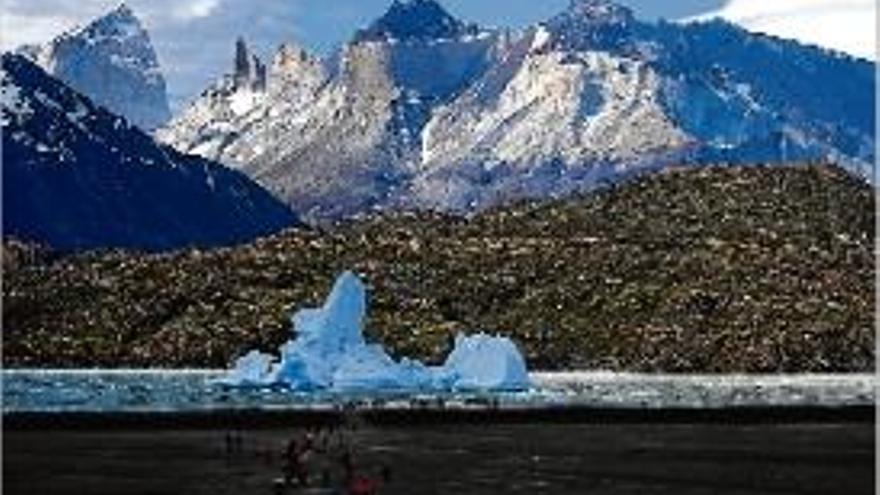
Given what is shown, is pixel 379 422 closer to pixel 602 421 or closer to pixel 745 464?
pixel 602 421

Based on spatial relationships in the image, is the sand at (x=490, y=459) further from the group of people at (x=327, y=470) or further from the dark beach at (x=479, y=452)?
the group of people at (x=327, y=470)

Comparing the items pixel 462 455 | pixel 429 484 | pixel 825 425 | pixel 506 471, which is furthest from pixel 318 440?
pixel 825 425

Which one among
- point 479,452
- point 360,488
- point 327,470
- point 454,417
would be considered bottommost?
point 360,488

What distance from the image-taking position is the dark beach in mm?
87812

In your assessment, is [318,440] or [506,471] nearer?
[506,471]

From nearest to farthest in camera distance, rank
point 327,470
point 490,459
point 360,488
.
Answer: point 360,488 < point 327,470 < point 490,459

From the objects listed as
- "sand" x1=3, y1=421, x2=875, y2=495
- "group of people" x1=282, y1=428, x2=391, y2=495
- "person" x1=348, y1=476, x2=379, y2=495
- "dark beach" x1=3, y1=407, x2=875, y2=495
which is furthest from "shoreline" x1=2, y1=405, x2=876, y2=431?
"person" x1=348, y1=476, x2=379, y2=495

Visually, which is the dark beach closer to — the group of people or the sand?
the sand

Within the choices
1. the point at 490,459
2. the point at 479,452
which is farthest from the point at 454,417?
the point at 490,459

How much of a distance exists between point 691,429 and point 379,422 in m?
27.2

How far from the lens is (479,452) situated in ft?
383

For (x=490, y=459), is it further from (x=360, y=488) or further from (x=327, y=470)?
(x=360, y=488)

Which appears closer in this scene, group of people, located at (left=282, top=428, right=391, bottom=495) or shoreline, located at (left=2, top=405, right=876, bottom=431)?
group of people, located at (left=282, top=428, right=391, bottom=495)

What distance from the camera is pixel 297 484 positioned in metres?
85.8
